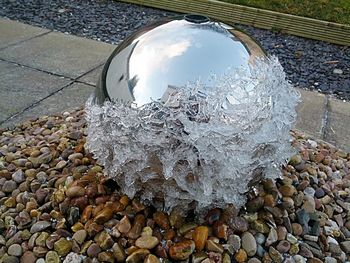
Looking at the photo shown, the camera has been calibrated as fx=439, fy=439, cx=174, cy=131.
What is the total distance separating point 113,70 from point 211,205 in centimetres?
69

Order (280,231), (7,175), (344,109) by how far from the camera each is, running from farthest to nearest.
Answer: (344,109), (7,175), (280,231)

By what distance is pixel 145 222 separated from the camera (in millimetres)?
1786

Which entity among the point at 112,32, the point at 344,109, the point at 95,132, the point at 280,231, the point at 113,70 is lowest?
the point at 112,32

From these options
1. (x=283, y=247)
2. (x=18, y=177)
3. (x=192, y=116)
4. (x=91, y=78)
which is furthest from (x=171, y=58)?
(x=91, y=78)

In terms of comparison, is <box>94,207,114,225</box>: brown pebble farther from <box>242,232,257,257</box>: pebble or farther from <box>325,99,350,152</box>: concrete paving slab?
<box>325,99,350,152</box>: concrete paving slab

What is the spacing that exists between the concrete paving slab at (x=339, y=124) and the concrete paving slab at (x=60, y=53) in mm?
2037

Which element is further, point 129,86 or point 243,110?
point 129,86

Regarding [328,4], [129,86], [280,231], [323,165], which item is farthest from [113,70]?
[328,4]

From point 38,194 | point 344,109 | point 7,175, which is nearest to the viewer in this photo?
point 38,194

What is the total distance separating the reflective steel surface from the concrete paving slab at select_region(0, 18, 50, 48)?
2.82 metres

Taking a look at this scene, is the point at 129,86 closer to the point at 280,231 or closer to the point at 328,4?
the point at 280,231

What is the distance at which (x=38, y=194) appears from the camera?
1999 mm

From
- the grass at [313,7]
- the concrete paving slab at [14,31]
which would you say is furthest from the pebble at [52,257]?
the grass at [313,7]

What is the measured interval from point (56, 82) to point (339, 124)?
87.2 inches
